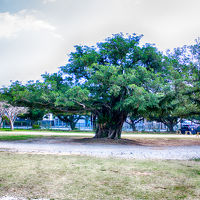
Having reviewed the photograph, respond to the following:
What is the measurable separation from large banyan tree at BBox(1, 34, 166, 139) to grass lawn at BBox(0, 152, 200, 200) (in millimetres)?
7836

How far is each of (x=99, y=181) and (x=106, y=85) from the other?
1089 cm

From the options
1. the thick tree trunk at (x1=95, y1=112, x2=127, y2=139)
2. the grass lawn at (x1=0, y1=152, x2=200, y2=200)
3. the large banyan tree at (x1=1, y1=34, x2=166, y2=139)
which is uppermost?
the large banyan tree at (x1=1, y1=34, x2=166, y2=139)

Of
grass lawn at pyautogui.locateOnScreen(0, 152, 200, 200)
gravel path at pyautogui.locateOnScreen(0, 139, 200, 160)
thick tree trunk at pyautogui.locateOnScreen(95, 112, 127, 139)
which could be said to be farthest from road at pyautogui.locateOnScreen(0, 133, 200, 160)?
thick tree trunk at pyautogui.locateOnScreen(95, 112, 127, 139)

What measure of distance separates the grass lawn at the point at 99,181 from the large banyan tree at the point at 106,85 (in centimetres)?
784

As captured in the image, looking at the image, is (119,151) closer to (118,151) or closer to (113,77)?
(118,151)

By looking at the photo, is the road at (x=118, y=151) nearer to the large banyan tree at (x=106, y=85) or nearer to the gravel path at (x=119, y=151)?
the gravel path at (x=119, y=151)

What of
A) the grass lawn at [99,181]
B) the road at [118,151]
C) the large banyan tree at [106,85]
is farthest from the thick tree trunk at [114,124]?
the grass lawn at [99,181]

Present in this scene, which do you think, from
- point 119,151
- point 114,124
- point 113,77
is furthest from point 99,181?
point 114,124

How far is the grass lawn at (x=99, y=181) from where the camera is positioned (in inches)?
170

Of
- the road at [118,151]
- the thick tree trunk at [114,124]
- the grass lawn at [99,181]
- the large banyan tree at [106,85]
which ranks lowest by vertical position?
the road at [118,151]

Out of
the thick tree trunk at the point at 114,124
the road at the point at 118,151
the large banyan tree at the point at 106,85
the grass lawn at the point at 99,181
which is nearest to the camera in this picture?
the grass lawn at the point at 99,181

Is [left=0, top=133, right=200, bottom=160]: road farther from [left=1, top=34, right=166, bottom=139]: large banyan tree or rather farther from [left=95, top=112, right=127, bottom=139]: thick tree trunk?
[left=95, top=112, right=127, bottom=139]: thick tree trunk

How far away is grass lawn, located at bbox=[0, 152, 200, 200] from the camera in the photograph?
14.1ft

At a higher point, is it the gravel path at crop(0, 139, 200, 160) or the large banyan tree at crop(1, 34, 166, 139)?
the large banyan tree at crop(1, 34, 166, 139)
